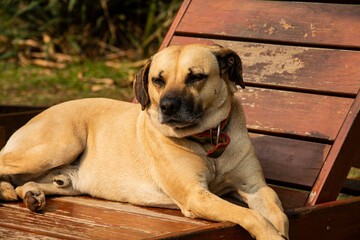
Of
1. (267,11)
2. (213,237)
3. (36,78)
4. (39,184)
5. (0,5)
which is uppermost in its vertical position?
(267,11)

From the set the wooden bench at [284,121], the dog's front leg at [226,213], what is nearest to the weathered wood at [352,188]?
the wooden bench at [284,121]

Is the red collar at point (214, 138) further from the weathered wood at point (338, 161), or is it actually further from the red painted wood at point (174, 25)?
the red painted wood at point (174, 25)

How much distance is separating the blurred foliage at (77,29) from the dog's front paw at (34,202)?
20.2 feet

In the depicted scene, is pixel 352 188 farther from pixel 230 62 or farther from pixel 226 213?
pixel 226 213

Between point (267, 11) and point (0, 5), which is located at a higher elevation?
point (267, 11)

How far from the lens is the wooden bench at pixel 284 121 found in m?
2.87

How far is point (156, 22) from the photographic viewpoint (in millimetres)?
9062

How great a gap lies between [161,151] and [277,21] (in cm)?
162

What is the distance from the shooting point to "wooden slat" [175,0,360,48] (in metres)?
3.95

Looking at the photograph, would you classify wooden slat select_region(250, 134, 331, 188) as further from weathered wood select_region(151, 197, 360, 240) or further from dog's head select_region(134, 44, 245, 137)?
dog's head select_region(134, 44, 245, 137)

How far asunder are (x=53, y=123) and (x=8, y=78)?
5403mm

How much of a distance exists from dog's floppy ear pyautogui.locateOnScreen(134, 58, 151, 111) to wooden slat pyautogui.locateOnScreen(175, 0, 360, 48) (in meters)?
1.26

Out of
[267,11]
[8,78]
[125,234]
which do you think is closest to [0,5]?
[8,78]

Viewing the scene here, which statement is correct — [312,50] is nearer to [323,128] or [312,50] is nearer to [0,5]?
[323,128]
